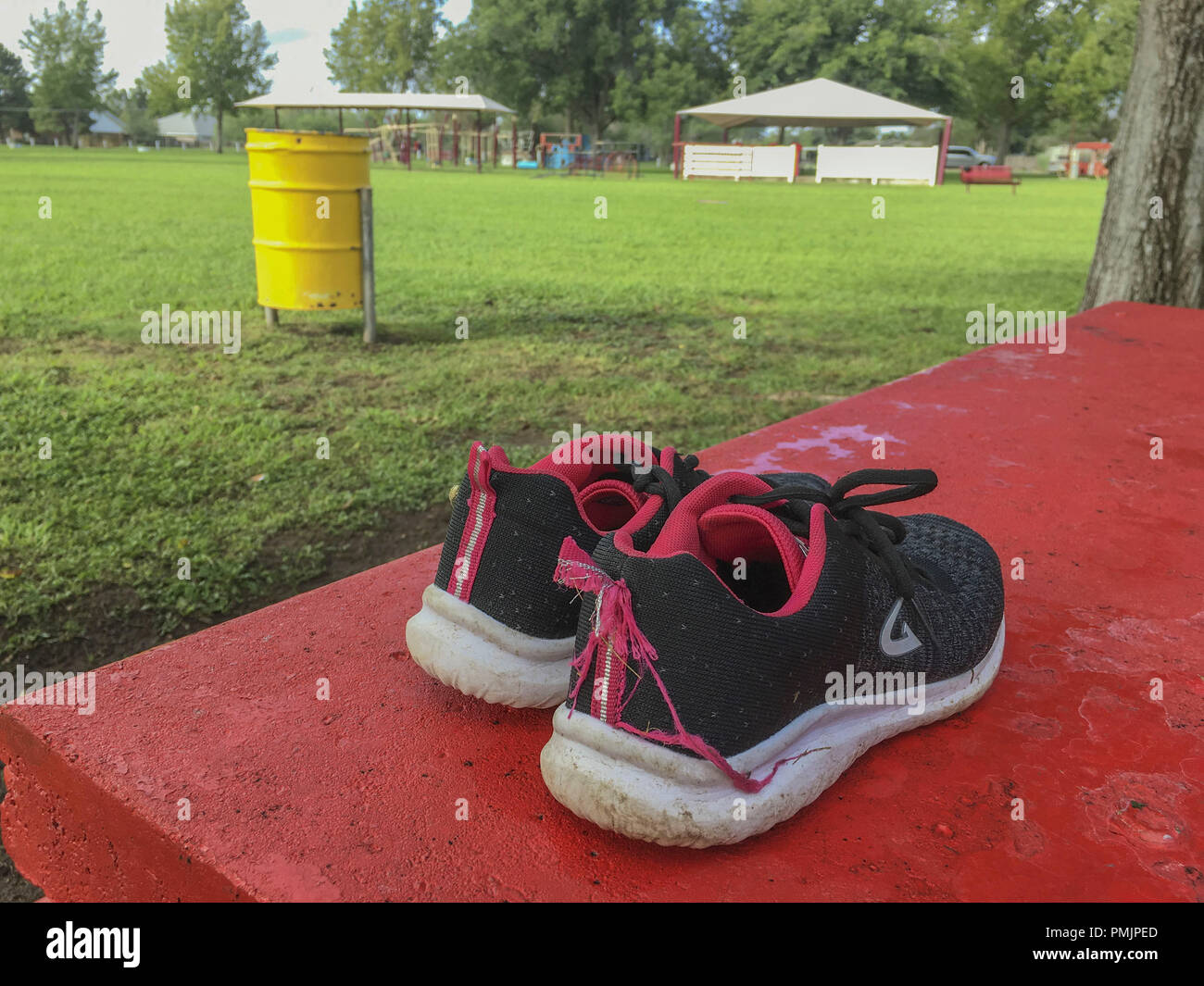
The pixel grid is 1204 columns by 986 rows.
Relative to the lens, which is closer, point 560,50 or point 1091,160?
point 1091,160

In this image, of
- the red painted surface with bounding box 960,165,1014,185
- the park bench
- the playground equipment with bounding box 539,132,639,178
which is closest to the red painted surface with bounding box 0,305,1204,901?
the park bench

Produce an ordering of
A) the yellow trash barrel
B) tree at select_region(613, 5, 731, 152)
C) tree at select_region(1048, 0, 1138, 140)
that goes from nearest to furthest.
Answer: the yellow trash barrel → tree at select_region(1048, 0, 1138, 140) → tree at select_region(613, 5, 731, 152)

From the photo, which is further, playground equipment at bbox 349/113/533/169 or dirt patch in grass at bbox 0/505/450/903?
playground equipment at bbox 349/113/533/169

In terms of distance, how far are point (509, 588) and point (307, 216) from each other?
16.3 feet

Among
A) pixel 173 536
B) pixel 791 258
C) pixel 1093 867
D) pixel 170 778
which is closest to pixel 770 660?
pixel 1093 867

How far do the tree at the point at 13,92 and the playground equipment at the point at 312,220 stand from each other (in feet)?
234

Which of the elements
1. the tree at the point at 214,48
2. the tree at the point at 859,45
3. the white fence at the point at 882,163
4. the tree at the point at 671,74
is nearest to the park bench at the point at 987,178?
the white fence at the point at 882,163

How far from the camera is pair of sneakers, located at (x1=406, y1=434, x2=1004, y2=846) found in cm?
107

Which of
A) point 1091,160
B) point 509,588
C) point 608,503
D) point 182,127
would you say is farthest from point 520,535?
point 182,127

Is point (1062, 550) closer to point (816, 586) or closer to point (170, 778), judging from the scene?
point (816, 586)

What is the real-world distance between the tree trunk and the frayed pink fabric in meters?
5.34

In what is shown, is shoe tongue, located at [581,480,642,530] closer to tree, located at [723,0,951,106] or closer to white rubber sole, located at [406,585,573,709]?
white rubber sole, located at [406,585,573,709]

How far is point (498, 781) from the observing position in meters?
1.22

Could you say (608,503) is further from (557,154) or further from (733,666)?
(557,154)
